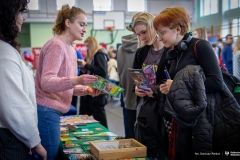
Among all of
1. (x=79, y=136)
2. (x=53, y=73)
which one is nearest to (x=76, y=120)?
(x=79, y=136)

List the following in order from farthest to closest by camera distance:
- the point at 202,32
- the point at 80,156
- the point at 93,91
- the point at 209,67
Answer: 1. the point at 202,32
2. the point at 93,91
3. the point at 80,156
4. the point at 209,67

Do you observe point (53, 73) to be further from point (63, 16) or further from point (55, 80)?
point (63, 16)

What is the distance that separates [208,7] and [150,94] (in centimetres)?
128

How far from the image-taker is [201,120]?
1.40 metres

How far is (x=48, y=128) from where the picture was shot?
1771mm

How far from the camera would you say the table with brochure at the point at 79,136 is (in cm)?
198

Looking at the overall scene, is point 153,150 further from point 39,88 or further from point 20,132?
point 20,132

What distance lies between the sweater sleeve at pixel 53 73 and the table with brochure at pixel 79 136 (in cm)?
48

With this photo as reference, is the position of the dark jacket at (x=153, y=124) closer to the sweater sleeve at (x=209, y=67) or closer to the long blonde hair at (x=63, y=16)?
the sweater sleeve at (x=209, y=67)

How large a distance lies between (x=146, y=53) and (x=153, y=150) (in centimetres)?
72

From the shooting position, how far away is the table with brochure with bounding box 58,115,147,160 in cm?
198

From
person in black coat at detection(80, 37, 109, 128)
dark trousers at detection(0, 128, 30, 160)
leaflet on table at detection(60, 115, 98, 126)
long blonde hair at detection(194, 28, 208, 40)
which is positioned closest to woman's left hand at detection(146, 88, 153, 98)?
dark trousers at detection(0, 128, 30, 160)

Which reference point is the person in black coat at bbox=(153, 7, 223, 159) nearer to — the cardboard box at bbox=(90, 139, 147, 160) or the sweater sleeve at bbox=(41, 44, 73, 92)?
the cardboard box at bbox=(90, 139, 147, 160)

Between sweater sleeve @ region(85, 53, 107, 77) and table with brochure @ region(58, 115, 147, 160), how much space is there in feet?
2.41
